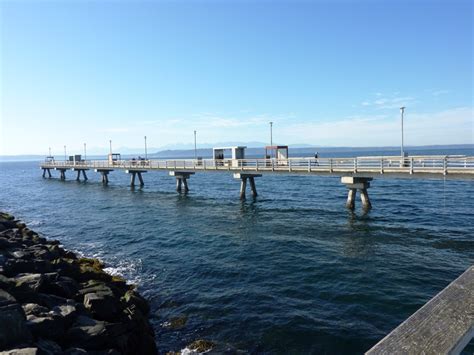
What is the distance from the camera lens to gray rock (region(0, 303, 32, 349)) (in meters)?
6.12

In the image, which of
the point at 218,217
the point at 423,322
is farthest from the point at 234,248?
the point at 423,322

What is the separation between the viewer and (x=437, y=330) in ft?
9.05

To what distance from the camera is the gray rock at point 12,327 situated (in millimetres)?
6125

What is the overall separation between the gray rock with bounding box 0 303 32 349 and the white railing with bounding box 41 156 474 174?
21.0 meters

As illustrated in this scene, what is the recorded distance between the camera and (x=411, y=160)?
854 inches

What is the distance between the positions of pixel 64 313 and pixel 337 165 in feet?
71.3

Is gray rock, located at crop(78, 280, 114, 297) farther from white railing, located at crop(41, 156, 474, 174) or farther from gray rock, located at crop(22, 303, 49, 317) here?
white railing, located at crop(41, 156, 474, 174)

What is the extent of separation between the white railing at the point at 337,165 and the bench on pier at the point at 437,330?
1956 cm

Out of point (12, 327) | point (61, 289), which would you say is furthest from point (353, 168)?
point (12, 327)

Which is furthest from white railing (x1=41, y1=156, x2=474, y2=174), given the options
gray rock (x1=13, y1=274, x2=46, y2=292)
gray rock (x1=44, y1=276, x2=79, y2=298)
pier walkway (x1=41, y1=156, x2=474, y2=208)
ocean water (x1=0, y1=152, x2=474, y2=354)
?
gray rock (x1=13, y1=274, x2=46, y2=292)

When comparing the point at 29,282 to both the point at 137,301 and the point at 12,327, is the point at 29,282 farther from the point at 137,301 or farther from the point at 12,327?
the point at 12,327

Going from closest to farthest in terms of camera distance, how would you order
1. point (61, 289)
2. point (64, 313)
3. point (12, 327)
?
point (12, 327)
point (64, 313)
point (61, 289)

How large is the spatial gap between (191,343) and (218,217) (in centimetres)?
1728

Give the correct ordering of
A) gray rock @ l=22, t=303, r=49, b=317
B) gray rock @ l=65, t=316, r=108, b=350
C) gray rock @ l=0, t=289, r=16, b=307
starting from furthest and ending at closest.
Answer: gray rock @ l=22, t=303, r=49, b=317 → gray rock @ l=65, t=316, r=108, b=350 → gray rock @ l=0, t=289, r=16, b=307
